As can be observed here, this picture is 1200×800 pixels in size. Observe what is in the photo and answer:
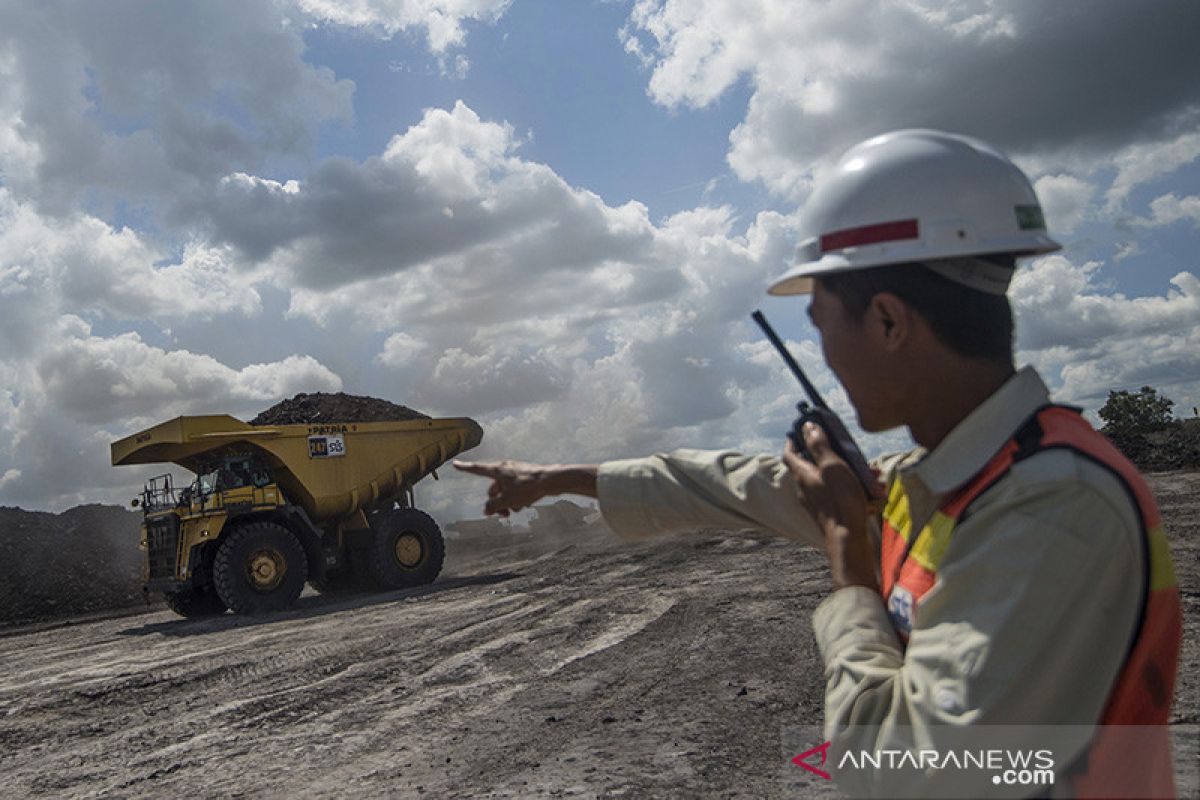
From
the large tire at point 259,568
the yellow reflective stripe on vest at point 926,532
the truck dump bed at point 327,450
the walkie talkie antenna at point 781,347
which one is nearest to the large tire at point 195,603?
the large tire at point 259,568

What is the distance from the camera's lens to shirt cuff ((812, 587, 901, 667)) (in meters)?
1.51

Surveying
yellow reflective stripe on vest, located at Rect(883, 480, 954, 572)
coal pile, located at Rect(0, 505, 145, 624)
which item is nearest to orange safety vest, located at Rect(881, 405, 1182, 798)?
yellow reflective stripe on vest, located at Rect(883, 480, 954, 572)

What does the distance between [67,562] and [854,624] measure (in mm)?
27064

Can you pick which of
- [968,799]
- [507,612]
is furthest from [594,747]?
[507,612]

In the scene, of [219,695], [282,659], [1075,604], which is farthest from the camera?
[282,659]

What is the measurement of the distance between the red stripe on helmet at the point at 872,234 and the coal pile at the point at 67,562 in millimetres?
24393

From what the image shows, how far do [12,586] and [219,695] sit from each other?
18026 millimetres

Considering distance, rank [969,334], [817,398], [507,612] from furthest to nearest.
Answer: [507,612] < [817,398] < [969,334]

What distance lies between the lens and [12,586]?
23656 millimetres

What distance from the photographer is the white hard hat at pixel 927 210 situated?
158 centimetres

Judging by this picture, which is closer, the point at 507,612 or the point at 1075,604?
the point at 1075,604

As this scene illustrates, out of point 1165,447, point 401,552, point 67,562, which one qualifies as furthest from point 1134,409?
point 67,562

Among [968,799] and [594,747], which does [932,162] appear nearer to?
[968,799]

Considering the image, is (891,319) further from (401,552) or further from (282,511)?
(401,552)
